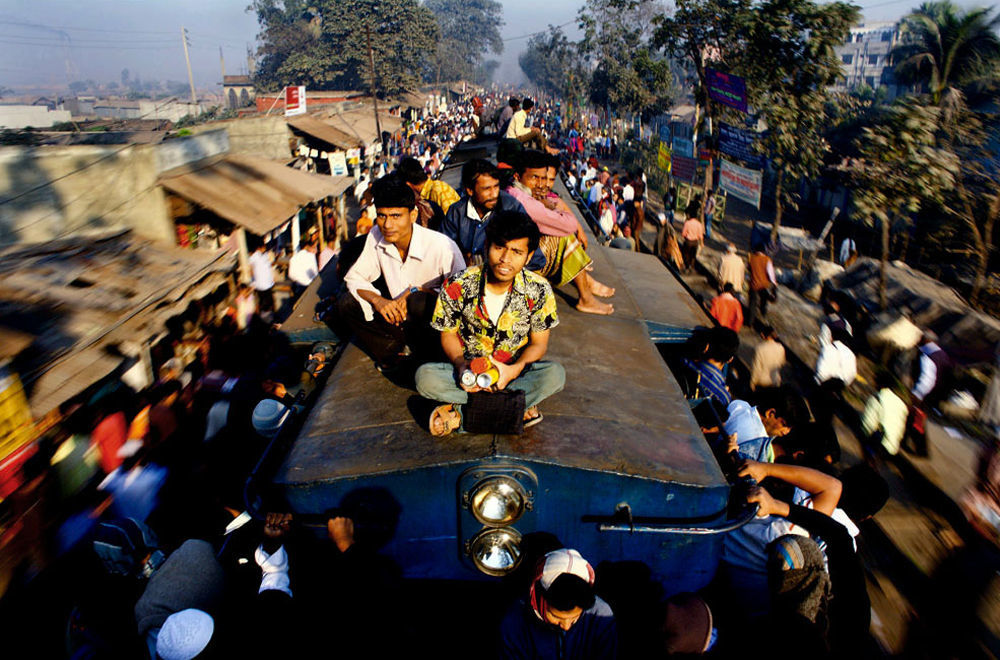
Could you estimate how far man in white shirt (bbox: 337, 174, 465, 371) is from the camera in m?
3.94

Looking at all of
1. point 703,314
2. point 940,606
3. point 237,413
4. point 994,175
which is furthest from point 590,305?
point 994,175

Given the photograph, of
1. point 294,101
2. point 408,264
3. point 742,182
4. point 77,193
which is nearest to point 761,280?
point 742,182

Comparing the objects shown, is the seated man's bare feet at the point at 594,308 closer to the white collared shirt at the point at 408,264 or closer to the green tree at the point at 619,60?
the white collared shirt at the point at 408,264

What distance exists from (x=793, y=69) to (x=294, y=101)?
14.4m

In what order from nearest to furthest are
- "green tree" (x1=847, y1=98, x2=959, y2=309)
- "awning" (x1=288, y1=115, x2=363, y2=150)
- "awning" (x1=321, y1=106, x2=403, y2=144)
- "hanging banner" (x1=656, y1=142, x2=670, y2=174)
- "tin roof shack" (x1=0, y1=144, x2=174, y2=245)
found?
"tin roof shack" (x1=0, y1=144, x2=174, y2=245) → "green tree" (x1=847, y1=98, x2=959, y2=309) → "hanging banner" (x1=656, y1=142, x2=670, y2=174) → "awning" (x1=288, y1=115, x2=363, y2=150) → "awning" (x1=321, y1=106, x2=403, y2=144)

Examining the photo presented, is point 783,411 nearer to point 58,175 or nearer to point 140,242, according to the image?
point 140,242

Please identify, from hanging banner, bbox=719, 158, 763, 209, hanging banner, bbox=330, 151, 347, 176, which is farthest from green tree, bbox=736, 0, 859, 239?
hanging banner, bbox=330, 151, 347, 176

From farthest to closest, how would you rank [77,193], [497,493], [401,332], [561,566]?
1. [77,193]
2. [401,332]
3. [497,493]
4. [561,566]

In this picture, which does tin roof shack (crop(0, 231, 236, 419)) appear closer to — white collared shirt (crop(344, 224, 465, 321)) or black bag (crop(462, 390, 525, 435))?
white collared shirt (crop(344, 224, 465, 321))

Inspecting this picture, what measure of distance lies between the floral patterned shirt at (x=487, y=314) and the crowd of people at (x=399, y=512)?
0.01m

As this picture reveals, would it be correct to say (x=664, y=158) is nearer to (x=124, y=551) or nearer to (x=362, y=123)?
(x=362, y=123)

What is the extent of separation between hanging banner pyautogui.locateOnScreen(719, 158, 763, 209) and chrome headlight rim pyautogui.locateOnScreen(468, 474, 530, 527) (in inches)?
450

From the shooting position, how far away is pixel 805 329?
10.2 metres

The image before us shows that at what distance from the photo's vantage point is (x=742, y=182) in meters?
13.2
